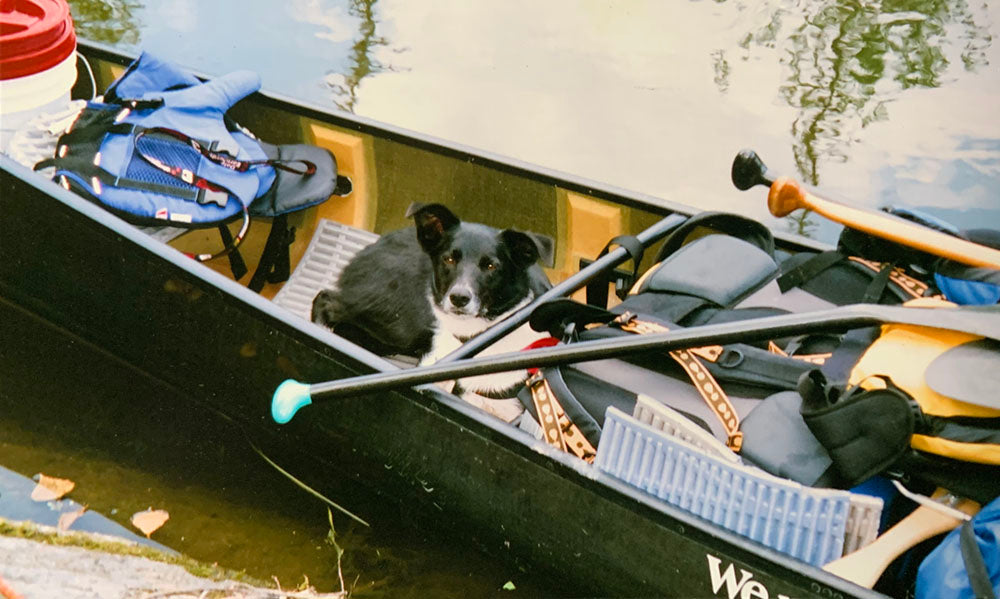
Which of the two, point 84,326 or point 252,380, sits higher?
point 252,380

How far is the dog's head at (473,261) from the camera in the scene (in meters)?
3.11

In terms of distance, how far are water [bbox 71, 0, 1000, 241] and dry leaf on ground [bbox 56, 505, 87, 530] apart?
12.1 ft

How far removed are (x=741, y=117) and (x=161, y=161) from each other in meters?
4.29

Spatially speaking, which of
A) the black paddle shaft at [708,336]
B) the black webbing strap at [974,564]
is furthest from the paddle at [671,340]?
the black webbing strap at [974,564]

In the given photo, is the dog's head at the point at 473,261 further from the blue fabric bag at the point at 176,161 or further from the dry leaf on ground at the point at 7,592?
the dry leaf on ground at the point at 7,592

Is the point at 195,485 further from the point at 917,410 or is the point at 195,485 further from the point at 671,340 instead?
the point at 917,410

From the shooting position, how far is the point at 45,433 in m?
3.46

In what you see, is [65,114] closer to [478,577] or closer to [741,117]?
[478,577]

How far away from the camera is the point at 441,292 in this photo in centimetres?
322

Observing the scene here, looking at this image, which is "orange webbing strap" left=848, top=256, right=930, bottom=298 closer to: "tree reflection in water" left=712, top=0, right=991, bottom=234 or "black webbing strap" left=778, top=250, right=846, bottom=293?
"black webbing strap" left=778, top=250, right=846, bottom=293

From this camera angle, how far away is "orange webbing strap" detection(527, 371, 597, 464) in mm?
2430

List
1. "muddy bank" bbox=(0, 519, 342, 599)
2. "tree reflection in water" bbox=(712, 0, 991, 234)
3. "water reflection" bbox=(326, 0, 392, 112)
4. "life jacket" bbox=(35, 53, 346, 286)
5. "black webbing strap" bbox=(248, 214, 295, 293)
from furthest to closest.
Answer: "water reflection" bbox=(326, 0, 392, 112), "tree reflection in water" bbox=(712, 0, 991, 234), "black webbing strap" bbox=(248, 214, 295, 293), "life jacket" bbox=(35, 53, 346, 286), "muddy bank" bbox=(0, 519, 342, 599)

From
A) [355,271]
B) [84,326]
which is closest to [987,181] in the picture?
[355,271]

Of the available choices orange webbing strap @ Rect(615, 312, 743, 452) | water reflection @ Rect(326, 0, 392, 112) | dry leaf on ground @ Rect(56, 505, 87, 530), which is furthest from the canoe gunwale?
water reflection @ Rect(326, 0, 392, 112)
